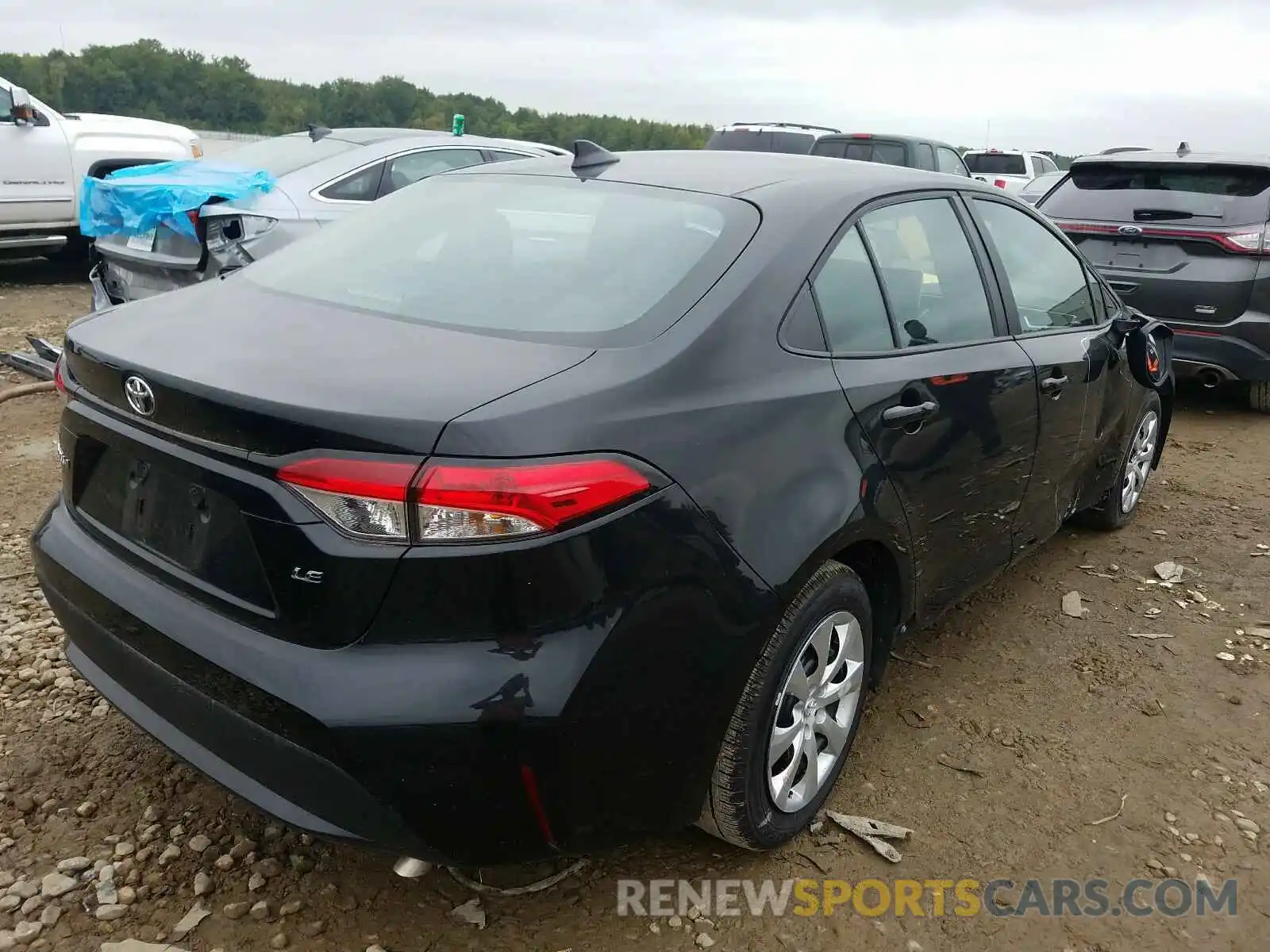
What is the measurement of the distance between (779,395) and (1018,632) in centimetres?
202

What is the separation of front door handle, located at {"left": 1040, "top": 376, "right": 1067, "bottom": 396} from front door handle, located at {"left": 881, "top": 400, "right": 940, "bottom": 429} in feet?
2.46

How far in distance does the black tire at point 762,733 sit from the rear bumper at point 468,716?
3.2 inches

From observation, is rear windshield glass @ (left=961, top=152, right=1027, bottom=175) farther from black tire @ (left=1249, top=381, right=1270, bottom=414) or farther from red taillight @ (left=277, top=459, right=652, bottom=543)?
red taillight @ (left=277, top=459, right=652, bottom=543)

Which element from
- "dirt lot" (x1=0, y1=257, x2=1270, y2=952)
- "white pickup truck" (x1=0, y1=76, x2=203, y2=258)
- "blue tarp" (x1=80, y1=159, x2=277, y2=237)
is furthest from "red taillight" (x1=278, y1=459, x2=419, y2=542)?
"white pickup truck" (x1=0, y1=76, x2=203, y2=258)

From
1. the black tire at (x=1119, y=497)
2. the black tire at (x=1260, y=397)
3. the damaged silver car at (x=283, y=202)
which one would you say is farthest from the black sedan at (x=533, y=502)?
the black tire at (x=1260, y=397)

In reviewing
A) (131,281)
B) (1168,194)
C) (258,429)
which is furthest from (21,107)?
(1168,194)

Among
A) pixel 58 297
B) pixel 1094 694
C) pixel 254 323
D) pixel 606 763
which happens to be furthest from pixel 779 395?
pixel 58 297

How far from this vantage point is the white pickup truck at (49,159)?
850 centimetres

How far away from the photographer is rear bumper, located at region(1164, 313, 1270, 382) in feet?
19.8

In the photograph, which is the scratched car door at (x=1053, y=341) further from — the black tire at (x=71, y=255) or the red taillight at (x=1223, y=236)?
the black tire at (x=71, y=255)

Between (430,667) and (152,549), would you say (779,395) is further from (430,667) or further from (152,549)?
(152,549)

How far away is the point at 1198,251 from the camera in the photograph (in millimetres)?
6133

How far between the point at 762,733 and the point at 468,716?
28.9 inches

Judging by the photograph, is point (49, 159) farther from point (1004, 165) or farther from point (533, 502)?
point (1004, 165)
